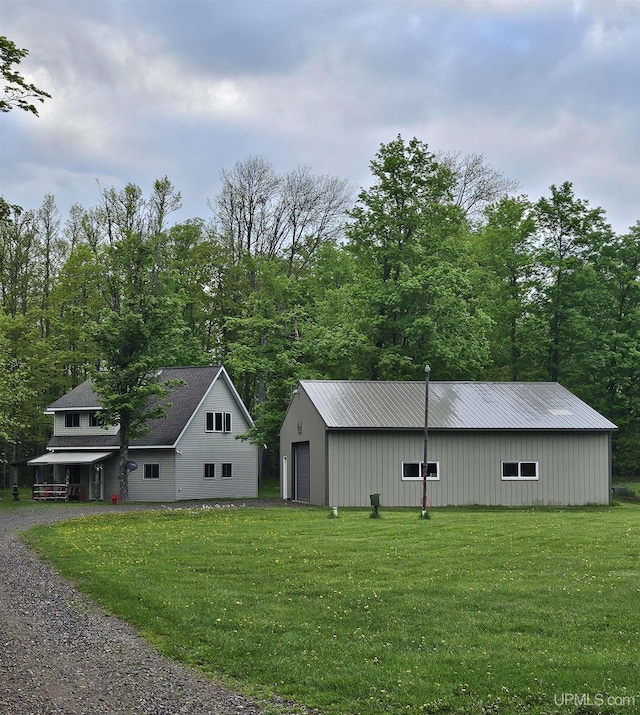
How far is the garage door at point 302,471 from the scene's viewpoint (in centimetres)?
3406

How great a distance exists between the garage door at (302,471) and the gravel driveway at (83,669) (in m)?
21.3

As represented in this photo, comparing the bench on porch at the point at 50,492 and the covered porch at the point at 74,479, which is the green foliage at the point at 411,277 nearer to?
the covered porch at the point at 74,479

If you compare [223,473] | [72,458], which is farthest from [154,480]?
[72,458]

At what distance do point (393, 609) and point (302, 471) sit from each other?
24.1 metres

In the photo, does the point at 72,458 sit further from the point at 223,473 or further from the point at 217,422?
the point at 223,473

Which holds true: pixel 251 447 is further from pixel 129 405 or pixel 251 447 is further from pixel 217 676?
pixel 217 676

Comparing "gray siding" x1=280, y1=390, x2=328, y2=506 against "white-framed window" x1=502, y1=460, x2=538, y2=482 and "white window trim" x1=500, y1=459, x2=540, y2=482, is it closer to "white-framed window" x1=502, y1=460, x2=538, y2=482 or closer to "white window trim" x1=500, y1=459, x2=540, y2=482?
"white window trim" x1=500, y1=459, x2=540, y2=482

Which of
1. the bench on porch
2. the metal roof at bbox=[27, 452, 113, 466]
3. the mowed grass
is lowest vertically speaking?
the bench on porch

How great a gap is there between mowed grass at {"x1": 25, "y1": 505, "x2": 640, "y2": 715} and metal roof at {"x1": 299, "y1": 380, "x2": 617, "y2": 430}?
1185 centimetres

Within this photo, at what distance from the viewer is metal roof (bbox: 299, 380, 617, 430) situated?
31906 millimetres

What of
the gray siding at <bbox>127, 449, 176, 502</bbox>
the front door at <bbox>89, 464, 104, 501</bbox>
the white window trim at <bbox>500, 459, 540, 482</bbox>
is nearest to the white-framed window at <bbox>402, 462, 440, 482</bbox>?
the white window trim at <bbox>500, 459, 540, 482</bbox>

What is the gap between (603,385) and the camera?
43.3 m

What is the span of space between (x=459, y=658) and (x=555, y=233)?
39405 millimetres

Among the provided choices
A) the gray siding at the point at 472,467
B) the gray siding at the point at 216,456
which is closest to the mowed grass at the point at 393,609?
the gray siding at the point at 472,467
